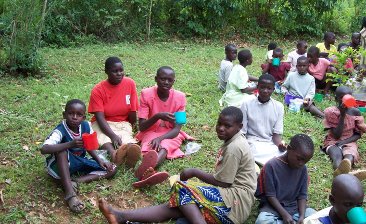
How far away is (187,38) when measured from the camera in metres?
12.8

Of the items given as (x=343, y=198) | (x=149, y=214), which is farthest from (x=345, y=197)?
(x=149, y=214)

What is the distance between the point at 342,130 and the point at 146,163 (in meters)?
2.27

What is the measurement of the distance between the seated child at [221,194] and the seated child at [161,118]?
108cm

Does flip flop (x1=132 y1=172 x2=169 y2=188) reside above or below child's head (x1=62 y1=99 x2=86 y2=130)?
below

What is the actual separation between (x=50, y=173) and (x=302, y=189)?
2.22 metres

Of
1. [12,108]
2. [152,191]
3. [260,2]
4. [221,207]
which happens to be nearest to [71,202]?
[152,191]

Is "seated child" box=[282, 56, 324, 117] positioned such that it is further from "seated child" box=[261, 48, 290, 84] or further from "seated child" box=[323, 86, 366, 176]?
"seated child" box=[323, 86, 366, 176]

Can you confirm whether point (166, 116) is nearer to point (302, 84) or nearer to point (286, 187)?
point (286, 187)

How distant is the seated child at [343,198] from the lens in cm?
266

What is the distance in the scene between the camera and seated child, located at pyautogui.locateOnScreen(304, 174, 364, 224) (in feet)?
8.72

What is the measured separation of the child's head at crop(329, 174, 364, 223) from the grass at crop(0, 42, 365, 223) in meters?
1.14

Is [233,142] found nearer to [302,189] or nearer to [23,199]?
[302,189]

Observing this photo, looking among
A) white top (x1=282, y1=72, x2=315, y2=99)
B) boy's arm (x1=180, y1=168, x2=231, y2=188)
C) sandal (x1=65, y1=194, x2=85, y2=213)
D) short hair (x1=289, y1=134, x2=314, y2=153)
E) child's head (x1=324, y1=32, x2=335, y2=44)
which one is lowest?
sandal (x1=65, y1=194, x2=85, y2=213)

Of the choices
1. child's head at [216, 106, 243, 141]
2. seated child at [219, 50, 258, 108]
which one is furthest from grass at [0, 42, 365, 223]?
child's head at [216, 106, 243, 141]
